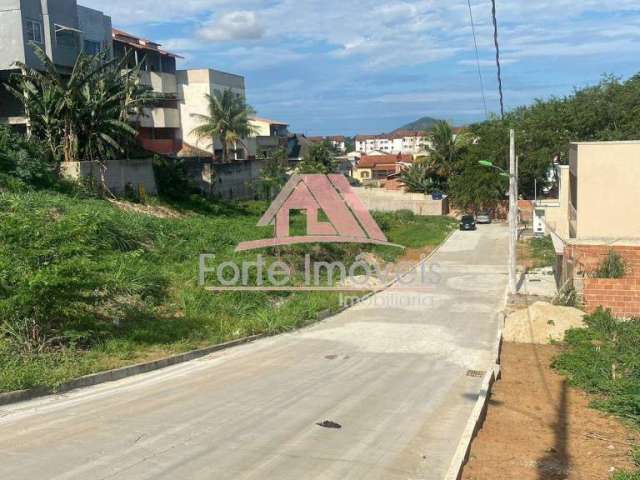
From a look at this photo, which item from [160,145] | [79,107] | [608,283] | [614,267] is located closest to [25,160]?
[79,107]

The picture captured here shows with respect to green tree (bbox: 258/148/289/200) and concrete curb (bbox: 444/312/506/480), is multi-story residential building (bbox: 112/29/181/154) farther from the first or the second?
concrete curb (bbox: 444/312/506/480)

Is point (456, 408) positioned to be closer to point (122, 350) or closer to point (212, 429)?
point (212, 429)

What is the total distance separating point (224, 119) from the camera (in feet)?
164

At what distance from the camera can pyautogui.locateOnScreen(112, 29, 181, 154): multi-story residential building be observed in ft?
152

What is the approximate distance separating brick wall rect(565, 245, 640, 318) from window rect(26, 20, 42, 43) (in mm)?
28585

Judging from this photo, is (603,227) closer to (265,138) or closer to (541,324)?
(541,324)

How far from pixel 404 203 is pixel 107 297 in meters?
47.3

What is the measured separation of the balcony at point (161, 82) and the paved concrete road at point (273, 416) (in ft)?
121

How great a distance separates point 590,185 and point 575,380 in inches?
489

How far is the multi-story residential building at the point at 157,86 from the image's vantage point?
152 feet

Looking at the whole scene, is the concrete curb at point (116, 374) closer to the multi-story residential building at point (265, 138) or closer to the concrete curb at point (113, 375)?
the concrete curb at point (113, 375)

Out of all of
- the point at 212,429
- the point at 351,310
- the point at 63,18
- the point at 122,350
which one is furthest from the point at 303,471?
the point at 63,18

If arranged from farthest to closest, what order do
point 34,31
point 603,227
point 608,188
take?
point 34,31 < point 603,227 < point 608,188

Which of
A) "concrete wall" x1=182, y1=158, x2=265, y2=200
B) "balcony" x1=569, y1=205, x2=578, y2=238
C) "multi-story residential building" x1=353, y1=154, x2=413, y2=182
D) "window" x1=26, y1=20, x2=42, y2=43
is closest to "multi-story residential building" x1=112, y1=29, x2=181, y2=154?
"concrete wall" x1=182, y1=158, x2=265, y2=200
